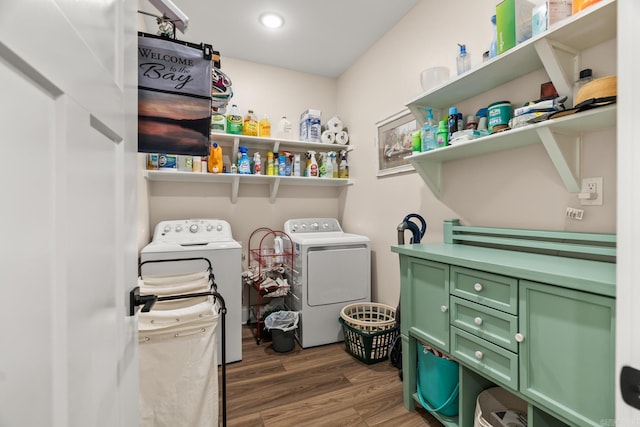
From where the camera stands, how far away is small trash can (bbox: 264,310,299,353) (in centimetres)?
247

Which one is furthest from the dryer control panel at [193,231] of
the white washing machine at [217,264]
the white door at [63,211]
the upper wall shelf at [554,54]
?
the upper wall shelf at [554,54]

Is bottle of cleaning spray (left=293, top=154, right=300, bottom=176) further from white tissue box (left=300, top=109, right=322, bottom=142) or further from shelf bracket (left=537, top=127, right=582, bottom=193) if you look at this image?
shelf bracket (left=537, top=127, right=582, bottom=193)

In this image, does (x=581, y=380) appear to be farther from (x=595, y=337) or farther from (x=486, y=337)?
(x=486, y=337)

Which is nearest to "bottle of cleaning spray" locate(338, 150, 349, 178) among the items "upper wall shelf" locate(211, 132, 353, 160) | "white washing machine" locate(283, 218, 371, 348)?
"upper wall shelf" locate(211, 132, 353, 160)

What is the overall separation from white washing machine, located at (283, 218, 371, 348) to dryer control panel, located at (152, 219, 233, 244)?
0.67 m

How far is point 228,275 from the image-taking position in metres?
2.30

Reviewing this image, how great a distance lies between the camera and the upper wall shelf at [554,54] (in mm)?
1098

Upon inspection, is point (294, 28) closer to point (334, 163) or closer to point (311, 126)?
point (311, 126)

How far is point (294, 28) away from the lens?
2.52 meters

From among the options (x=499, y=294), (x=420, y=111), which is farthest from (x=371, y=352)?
(x=420, y=111)

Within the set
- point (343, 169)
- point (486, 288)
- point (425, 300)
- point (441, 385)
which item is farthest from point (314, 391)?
point (343, 169)

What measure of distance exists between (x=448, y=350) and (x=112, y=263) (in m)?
1.46

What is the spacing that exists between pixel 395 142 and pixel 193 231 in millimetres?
1978
